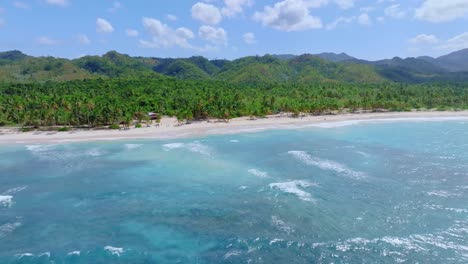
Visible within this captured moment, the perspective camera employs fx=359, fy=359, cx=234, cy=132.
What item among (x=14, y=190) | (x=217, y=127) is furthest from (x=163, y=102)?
(x=14, y=190)

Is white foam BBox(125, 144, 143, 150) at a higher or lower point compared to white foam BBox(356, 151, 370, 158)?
higher

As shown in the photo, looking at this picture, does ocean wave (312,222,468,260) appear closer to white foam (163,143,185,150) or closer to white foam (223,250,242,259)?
white foam (223,250,242,259)

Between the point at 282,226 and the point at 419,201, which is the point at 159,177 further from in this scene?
the point at 419,201

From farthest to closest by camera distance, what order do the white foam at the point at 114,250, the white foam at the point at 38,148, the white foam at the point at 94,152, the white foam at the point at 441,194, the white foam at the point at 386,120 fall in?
the white foam at the point at 386,120 → the white foam at the point at 38,148 → the white foam at the point at 94,152 → the white foam at the point at 441,194 → the white foam at the point at 114,250

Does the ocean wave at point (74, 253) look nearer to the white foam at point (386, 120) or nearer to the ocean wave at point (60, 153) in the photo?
the ocean wave at point (60, 153)

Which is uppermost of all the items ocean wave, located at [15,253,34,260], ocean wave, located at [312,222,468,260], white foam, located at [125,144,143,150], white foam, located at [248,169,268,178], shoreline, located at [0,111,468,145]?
shoreline, located at [0,111,468,145]

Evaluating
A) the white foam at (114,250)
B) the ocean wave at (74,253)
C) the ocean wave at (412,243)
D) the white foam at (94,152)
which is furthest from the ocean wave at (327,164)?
the ocean wave at (74,253)

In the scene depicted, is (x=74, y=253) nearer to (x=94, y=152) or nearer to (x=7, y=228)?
(x=7, y=228)

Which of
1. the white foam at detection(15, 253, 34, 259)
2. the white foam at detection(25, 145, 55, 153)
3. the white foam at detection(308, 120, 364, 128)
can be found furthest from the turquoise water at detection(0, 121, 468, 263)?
the white foam at detection(308, 120, 364, 128)
